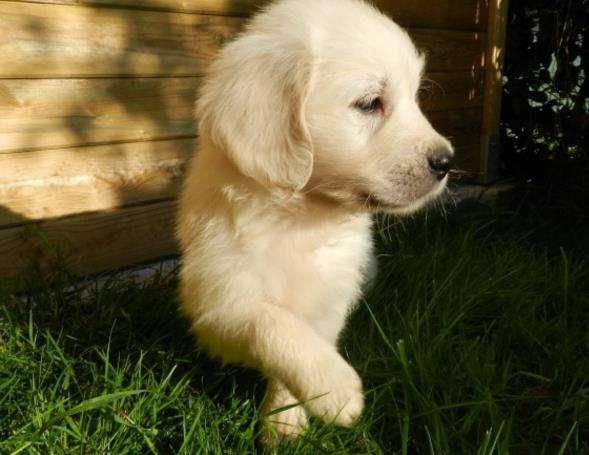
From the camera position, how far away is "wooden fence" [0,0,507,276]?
2797mm

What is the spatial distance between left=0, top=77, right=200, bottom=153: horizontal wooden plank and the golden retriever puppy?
1208 mm

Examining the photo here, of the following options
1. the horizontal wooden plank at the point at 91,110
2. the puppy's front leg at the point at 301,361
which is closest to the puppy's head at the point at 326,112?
the puppy's front leg at the point at 301,361

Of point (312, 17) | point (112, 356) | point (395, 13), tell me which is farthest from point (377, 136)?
point (395, 13)

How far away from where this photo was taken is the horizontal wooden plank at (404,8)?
10.2 ft

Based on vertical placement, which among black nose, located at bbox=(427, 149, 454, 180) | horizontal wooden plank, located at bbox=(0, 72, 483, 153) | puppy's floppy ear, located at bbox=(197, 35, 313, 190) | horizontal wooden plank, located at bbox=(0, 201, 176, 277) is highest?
puppy's floppy ear, located at bbox=(197, 35, 313, 190)

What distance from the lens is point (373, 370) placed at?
2148 millimetres

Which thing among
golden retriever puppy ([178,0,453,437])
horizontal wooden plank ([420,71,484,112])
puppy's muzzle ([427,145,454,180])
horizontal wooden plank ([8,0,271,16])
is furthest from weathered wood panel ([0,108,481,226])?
horizontal wooden plank ([420,71,484,112])

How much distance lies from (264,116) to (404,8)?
293cm

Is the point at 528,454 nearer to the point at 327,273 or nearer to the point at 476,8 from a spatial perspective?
the point at 327,273

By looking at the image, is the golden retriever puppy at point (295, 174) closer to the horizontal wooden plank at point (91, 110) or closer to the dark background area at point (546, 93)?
the horizontal wooden plank at point (91, 110)

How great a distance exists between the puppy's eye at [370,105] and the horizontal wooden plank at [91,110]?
63.1 inches

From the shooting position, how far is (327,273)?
1924 millimetres

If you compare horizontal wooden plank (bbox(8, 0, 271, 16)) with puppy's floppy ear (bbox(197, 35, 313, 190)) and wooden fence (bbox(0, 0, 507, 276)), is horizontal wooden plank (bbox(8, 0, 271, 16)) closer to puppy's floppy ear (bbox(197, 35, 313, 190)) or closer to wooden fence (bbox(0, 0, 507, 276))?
wooden fence (bbox(0, 0, 507, 276))

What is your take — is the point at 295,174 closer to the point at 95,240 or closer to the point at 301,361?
the point at 301,361
